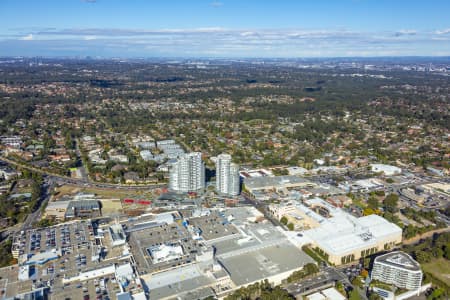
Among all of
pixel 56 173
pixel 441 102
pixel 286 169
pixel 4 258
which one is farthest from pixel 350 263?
pixel 441 102

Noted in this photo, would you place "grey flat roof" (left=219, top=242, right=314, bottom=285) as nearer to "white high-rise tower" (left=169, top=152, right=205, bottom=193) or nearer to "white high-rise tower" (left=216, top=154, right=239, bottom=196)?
"white high-rise tower" (left=216, top=154, right=239, bottom=196)

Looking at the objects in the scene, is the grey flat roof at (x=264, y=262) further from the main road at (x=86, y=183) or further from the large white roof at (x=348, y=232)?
the main road at (x=86, y=183)

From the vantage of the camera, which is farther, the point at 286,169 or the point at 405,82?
the point at 405,82

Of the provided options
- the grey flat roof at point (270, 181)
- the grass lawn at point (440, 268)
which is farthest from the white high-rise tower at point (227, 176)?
the grass lawn at point (440, 268)

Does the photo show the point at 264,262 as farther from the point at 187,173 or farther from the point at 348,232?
the point at 187,173

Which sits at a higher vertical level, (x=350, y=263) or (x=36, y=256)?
(x=36, y=256)

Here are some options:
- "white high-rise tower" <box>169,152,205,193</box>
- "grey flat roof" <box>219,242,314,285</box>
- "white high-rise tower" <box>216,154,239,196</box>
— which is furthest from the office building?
"white high-rise tower" <box>169,152,205,193</box>

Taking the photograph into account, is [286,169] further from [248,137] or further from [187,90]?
[187,90]
